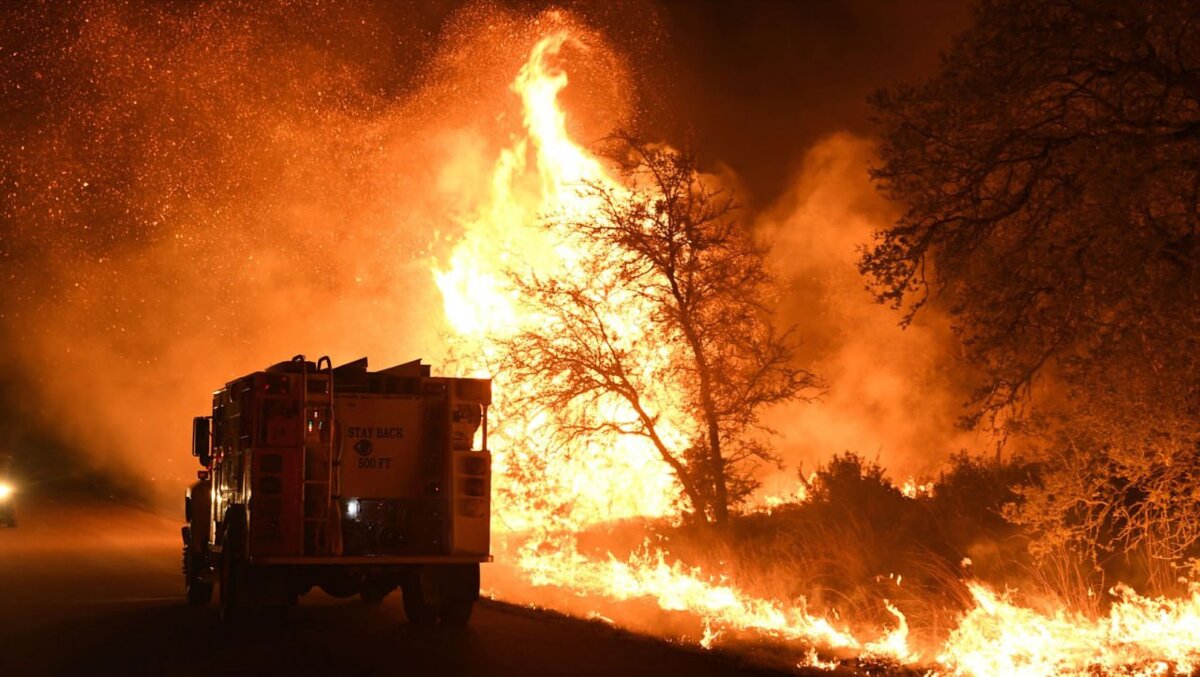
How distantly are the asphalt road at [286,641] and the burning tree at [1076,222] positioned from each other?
492 centimetres

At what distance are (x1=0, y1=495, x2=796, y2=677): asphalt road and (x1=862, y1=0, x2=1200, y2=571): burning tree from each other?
4925mm

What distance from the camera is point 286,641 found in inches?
455

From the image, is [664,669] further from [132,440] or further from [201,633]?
[132,440]

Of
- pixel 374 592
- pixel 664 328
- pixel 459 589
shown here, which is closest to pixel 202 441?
pixel 374 592

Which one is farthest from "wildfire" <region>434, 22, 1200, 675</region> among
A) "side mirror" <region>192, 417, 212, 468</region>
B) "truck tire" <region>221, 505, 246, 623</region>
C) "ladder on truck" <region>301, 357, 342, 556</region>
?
"side mirror" <region>192, 417, 212, 468</region>

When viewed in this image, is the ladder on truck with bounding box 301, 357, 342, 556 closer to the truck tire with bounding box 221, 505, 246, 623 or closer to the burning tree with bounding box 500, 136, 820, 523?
the truck tire with bounding box 221, 505, 246, 623

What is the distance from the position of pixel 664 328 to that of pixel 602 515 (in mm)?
5460

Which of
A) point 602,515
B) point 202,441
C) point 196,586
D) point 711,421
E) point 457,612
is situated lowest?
point 457,612

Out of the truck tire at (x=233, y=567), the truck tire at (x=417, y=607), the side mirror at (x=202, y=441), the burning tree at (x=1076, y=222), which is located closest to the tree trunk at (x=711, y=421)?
the burning tree at (x=1076, y=222)

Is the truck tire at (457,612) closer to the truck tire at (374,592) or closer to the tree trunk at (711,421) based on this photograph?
the truck tire at (374,592)

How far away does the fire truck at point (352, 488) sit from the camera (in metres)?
12.0

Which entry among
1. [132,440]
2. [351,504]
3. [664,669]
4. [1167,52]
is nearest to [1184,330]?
[1167,52]

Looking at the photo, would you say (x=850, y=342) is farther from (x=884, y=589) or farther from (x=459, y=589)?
(x=459, y=589)

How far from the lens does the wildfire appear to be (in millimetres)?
10531
